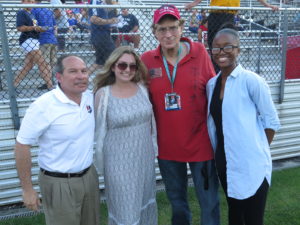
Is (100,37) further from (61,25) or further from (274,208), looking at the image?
(274,208)

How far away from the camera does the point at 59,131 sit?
2.29 m

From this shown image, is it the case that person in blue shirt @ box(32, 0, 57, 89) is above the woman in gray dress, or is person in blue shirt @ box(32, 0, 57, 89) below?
above

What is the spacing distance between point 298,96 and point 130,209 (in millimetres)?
3642

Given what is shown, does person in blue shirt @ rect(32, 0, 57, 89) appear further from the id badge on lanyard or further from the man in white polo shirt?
the id badge on lanyard

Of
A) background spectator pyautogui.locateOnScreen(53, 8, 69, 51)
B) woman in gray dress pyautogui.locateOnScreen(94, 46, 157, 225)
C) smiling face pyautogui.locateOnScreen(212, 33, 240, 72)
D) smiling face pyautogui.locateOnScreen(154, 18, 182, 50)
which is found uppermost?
background spectator pyautogui.locateOnScreen(53, 8, 69, 51)

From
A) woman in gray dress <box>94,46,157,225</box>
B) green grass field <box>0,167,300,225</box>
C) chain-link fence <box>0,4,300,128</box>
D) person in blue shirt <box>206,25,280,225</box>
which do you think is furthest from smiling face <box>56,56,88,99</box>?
green grass field <box>0,167,300,225</box>

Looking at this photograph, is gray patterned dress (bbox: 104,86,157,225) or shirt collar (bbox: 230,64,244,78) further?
gray patterned dress (bbox: 104,86,157,225)

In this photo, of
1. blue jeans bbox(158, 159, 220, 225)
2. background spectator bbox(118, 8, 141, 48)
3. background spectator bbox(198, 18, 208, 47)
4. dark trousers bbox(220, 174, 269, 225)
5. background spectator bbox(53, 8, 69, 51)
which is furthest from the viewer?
background spectator bbox(198, 18, 208, 47)

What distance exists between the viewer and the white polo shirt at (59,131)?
7.36ft

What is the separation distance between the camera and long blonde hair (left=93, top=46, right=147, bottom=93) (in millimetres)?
2623

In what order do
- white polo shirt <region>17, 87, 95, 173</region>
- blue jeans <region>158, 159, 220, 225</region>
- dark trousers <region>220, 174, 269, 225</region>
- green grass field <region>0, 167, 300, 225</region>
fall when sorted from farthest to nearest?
1. green grass field <region>0, 167, 300, 225</region>
2. blue jeans <region>158, 159, 220, 225</region>
3. dark trousers <region>220, 174, 269, 225</region>
4. white polo shirt <region>17, 87, 95, 173</region>

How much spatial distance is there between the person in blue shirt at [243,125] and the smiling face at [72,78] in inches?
40.4

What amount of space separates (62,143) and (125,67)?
80 cm

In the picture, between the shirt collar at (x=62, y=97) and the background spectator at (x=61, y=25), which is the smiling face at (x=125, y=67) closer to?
the shirt collar at (x=62, y=97)
